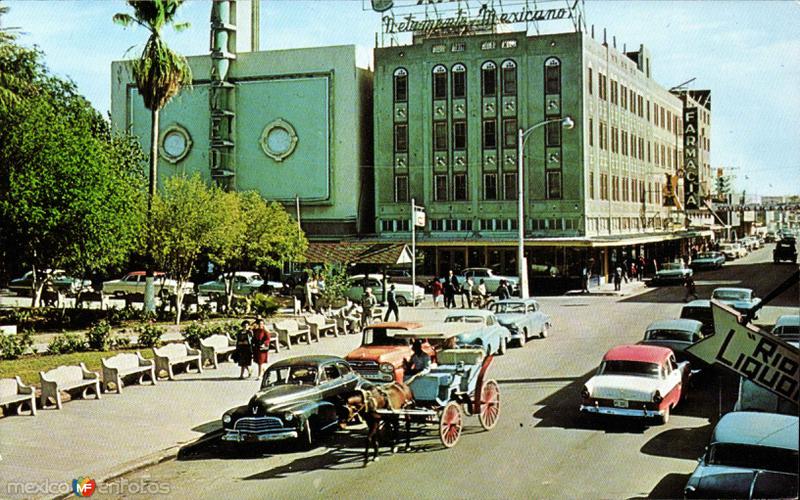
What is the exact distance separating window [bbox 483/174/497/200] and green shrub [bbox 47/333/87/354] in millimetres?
34686

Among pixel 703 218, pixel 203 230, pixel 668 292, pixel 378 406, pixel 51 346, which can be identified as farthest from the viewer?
pixel 703 218

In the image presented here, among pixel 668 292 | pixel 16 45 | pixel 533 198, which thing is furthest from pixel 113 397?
pixel 533 198

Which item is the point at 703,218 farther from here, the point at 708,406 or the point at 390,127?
the point at 708,406

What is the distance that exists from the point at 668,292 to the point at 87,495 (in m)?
40.9

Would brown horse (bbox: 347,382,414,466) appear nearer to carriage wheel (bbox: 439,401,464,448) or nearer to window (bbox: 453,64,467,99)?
carriage wheel (bbox: 439,401,464,448)

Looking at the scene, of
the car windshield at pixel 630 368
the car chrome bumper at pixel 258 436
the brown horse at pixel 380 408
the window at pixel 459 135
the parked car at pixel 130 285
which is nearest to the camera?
the brown horse at pixel 380 408

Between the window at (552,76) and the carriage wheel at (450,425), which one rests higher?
the window at (552,76)

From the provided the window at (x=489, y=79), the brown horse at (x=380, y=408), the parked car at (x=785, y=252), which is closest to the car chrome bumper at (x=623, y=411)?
the brown horse at (x=380, y=408)

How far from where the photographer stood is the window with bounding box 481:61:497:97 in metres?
55.0

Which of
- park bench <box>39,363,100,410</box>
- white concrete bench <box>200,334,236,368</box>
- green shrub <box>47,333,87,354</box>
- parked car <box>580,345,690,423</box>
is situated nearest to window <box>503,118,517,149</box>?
white concrete bench <box>200,334,236,368</box>

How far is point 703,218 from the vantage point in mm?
94625

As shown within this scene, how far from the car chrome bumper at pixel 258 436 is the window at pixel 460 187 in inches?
A: 1698

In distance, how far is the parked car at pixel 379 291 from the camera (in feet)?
145

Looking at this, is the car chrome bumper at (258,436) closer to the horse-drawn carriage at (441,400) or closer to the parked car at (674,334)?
the horse-drawn carriage at (441,400)
